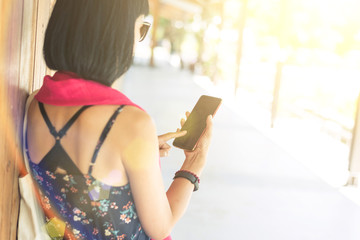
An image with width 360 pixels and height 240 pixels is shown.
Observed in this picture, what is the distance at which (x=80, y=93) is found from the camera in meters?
1.06

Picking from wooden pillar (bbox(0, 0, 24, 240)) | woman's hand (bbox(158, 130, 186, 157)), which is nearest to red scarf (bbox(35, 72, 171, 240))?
wooden pillar (bbox(0, 0, 24, 240))

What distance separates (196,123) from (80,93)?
52cm

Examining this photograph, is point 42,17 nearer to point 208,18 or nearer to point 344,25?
point 344,25

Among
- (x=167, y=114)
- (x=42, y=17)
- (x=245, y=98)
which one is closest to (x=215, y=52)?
(x=245, y=98)

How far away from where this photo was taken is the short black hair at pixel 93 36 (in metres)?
1.03

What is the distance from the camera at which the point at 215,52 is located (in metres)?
13.7

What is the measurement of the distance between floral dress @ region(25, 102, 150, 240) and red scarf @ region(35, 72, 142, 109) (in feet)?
0.08

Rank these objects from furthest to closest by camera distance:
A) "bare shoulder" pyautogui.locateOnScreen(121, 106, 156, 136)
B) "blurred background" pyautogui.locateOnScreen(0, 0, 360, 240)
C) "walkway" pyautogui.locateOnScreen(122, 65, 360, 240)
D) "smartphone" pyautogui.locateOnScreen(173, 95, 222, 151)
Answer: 1. "walkway" pyautogui.locateOnScreen(122, 65, 360, 240)
2. "smartphone" pyautogui.locateOnScreen(173, 95, 222, 151)
3. "blurred background" pyautogui.locateOnScreen(0, 0, 360, 240)
4. "bare shoulder" pyautogui.locateOnScreen(121, 106, 156, 136)

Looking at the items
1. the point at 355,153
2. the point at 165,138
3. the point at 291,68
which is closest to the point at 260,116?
the point at 355,153

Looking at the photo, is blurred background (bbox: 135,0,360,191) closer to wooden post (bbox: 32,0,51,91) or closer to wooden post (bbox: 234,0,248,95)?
wooden post (bbox: 234,0,248,95)

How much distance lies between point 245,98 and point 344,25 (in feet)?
13.0

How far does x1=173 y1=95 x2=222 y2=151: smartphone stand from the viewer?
143 centimetres

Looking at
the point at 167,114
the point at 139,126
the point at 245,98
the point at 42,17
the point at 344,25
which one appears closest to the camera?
the point at 139,126

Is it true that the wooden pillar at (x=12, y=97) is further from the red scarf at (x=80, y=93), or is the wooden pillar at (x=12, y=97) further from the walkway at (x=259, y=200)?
the walkway at (x=259, y=200)
